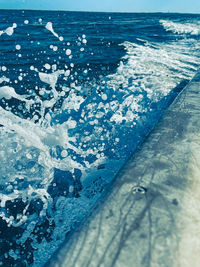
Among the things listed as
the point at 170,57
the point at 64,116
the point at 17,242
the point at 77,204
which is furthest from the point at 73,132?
the point at 170,57

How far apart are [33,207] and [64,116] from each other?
1.65m

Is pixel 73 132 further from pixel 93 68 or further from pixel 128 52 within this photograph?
pixel 128 52

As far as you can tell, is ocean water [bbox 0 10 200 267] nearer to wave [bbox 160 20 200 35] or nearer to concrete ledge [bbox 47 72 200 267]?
concrete ledge [bbox 47 72 200 267]

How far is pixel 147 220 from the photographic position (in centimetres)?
79

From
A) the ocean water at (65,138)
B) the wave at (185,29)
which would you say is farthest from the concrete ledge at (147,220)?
the wave at (185,29)

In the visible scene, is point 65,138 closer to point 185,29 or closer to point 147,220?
point 147,220

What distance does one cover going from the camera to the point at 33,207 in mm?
1608

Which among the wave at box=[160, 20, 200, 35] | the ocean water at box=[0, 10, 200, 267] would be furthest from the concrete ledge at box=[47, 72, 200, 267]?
the wave at box=[160, 20, 200, 35]

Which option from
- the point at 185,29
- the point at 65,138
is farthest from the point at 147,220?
the point at 185,29

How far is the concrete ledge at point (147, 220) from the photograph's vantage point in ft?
2.22

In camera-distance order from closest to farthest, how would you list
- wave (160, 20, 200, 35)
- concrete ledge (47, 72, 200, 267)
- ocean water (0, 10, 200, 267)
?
concrete ledge (47, 72, 200, 267) → ocean water (0, 10, 200, 267) → wave (160, 20, 200, 35)

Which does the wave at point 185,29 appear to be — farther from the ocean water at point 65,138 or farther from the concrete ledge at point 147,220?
the concrete ledge at point 147,220

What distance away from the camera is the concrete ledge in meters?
0.68

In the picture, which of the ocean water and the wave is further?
the wave
